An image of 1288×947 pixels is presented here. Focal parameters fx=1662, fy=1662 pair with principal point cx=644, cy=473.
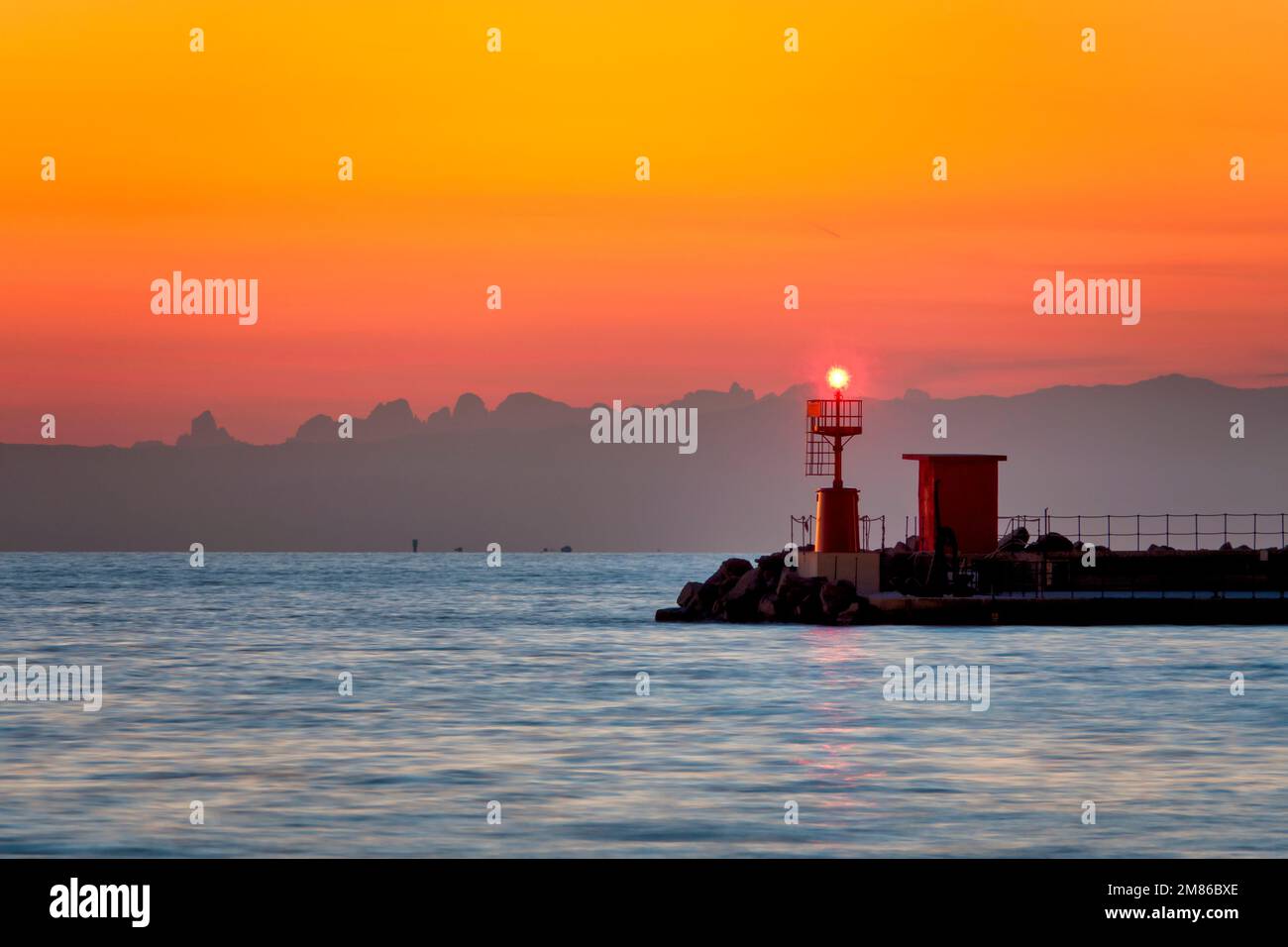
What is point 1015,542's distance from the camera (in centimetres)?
6097

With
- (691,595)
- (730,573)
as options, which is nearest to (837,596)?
(730,573)

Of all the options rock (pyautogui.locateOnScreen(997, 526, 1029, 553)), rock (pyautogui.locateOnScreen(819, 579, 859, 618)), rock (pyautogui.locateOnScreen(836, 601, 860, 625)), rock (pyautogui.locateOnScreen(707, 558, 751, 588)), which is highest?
rock (pyautogui.locateOnScreen(997, 526, 1029, 553))

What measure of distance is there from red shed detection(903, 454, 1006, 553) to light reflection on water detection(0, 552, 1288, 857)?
337 centimetres

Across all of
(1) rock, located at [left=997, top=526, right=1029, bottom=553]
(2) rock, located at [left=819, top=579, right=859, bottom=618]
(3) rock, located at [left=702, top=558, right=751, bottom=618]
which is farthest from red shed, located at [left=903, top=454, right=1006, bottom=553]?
(3) rock, located at [left=702, top=558, right=751, bottom=618]

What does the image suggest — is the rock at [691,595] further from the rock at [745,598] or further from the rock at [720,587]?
the rock at [745,598]

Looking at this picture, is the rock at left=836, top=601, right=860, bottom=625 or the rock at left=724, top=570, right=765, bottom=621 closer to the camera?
the rock at left=836, top=601, right=860, bottom=625

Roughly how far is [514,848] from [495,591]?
118 meters

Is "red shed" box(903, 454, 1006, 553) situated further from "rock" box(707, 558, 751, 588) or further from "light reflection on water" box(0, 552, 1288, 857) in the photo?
"rock" box(707, 558, 751, 588)

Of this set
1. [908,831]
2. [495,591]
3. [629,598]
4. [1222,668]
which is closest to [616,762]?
[908,831]

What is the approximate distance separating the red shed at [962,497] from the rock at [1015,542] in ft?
2.13

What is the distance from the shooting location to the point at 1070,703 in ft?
115

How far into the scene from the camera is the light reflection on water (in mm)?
18656

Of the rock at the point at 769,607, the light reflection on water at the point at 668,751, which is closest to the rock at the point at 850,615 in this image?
the light reflection on water at the point at 668,751
